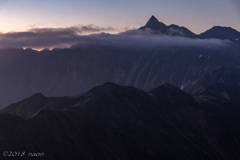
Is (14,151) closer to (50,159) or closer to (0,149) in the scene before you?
(0,149)

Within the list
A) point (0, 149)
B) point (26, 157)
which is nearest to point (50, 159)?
point (26, 157)

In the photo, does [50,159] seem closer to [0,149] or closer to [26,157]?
[26,157]

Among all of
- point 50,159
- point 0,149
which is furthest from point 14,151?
point 50,159
